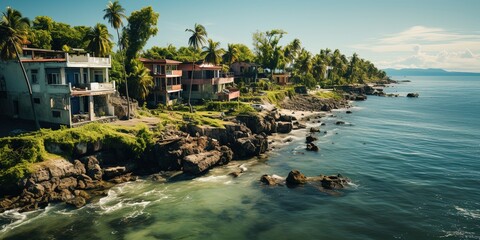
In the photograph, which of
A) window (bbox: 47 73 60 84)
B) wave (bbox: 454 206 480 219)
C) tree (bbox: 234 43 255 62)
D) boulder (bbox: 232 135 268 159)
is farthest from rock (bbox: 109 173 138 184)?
tree (bbox: 234 43 255 62)

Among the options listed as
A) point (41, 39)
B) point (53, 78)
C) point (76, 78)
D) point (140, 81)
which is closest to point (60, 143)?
point (53, 78)

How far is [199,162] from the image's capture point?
4525 centimetres

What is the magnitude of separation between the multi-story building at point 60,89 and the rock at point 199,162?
52.8 feet

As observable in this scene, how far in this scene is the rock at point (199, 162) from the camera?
1763 inches

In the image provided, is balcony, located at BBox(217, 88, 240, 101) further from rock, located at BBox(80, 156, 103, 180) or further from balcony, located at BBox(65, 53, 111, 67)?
rock, located at BBox(80, 156, 103, 180)

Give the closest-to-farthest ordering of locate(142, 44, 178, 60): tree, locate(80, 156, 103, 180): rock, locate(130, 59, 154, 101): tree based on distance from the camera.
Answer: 1. locate(80, 156, 103, 180): rock
2. locate(130, 59, 154, 101): tree
3. locate(142, 44, 178, 60): tree

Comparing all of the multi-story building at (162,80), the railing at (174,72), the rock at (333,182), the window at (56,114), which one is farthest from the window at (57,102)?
the rock at (333,182)

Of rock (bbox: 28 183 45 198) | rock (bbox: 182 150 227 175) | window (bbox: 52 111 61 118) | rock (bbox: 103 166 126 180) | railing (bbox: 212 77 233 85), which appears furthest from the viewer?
railing (bbox: 212 77 233 85)

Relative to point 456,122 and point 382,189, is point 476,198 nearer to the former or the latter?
point 382,189

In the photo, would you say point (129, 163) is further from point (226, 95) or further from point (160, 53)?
point (160, 53)

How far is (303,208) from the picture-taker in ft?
116

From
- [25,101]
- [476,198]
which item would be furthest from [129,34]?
[476,198]

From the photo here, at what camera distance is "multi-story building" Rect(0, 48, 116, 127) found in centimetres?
4728

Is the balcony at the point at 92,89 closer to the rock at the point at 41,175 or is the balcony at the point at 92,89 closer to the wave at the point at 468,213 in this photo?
the rock at the point at 41,175
